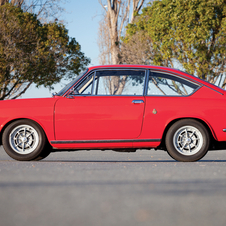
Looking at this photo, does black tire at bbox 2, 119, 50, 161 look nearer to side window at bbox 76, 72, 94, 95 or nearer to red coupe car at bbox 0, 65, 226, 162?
red coupe car at bbox 0, 65, 226, 162

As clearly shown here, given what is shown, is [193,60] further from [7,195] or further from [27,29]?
[7,195]

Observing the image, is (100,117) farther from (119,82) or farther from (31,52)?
(31,52)

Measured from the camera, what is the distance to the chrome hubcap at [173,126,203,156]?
6602 mm

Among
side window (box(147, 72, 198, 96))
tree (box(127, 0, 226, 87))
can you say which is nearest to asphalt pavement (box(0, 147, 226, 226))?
side window (box(147, 72, 198, 96))

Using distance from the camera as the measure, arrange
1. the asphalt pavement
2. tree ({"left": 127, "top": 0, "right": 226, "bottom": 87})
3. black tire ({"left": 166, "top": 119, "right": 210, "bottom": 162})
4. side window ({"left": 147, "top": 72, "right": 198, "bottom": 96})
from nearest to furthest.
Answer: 1. the asphalt pavement
2. black tire ({"left": 166, "top": 119, "right": 210, "bottom": 162})
3. side window ({"left": 147, "top": 72, "right": 198, "bottom": 96})
4. tree ({"left": 127, "top": 0, "right": 226, "bottom": 87})

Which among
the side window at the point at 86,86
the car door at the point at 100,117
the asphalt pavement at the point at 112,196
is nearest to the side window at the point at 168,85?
the car door at the point at 100,117

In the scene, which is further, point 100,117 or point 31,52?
point 31,52

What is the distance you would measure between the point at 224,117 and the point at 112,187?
3059mm

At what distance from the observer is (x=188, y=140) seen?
6.62m

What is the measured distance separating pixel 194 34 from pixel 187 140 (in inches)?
760

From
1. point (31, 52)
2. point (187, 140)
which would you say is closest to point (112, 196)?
point (187, 140)

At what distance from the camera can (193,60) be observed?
2559 cm

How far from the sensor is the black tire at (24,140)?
6641mm

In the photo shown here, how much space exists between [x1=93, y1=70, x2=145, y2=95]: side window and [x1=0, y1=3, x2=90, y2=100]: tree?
20744 millimetres
